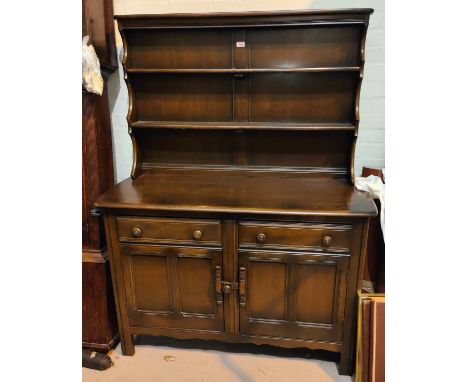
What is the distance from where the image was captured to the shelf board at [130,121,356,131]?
187 centimetres

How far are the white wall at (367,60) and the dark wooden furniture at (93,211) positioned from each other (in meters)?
0.22

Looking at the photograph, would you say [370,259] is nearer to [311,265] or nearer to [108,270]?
[311,265]

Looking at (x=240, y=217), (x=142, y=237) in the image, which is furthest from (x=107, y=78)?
(x=240, y=217)

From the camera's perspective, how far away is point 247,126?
192 centimetres

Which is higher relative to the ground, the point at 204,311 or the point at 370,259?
the point at 370,259

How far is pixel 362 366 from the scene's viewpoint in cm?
173

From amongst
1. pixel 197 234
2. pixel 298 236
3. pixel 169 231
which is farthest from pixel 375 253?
pixel 169 231

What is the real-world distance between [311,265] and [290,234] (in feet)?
0.61

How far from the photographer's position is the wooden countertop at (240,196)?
1.62m

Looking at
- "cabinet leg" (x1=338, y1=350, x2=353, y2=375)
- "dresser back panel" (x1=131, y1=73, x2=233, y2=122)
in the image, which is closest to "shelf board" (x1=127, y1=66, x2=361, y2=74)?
"dresser back panel" (x1=131, y1=73, x2=233, y2=122)

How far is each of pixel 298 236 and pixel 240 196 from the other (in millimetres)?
342

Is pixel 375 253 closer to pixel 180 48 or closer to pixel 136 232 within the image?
pixel 136 232

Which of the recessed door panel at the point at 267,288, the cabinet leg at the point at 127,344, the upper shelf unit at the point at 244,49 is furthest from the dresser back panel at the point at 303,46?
the cabinet leg at the point at 127,344

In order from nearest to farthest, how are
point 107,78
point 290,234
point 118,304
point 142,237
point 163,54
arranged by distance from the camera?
point 290,234 < point 142,237 < point 118,304 < point 163,54 < point 107,78
